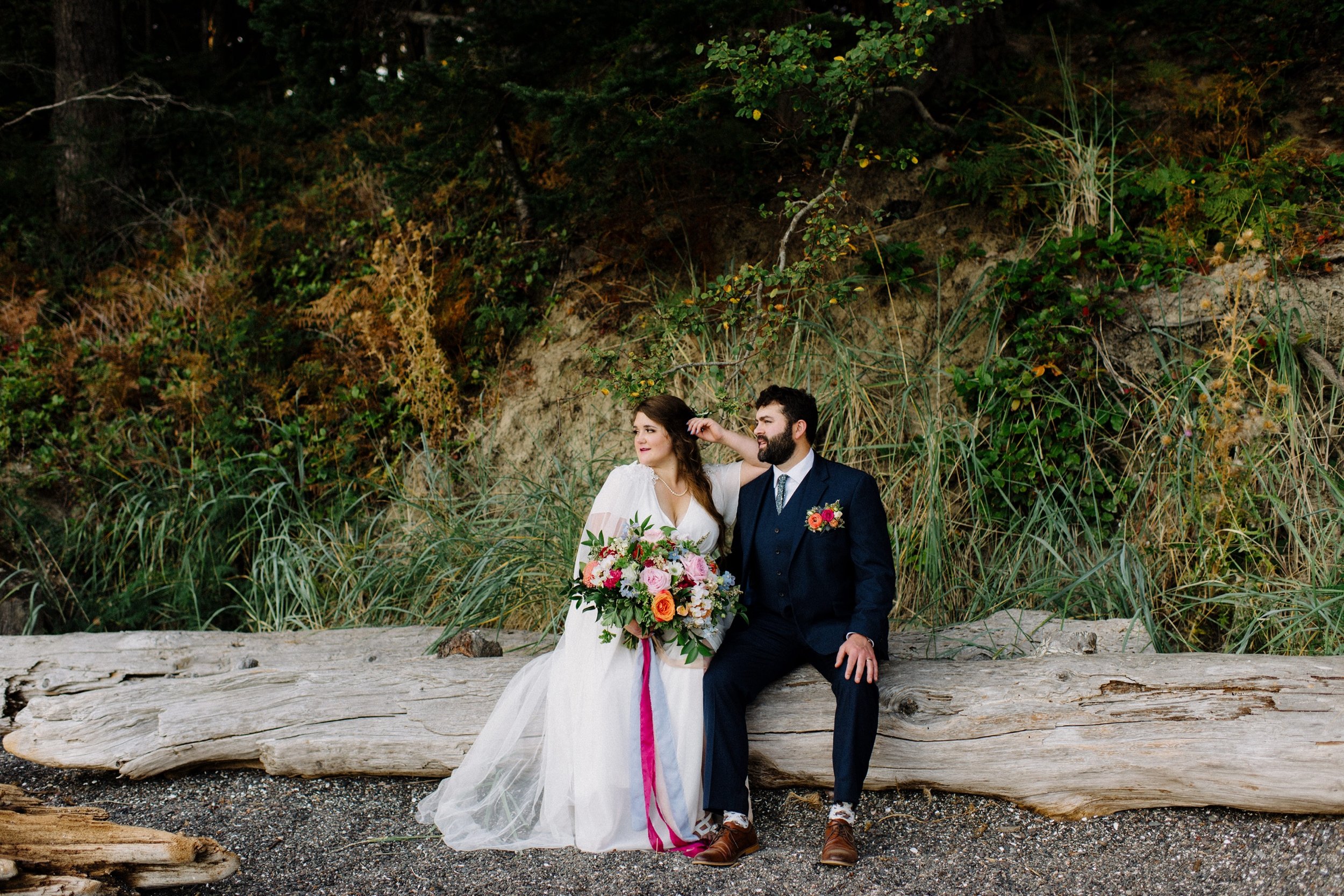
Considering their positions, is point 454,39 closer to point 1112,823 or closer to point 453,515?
point 453,515

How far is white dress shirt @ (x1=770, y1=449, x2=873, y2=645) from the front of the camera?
399 centimetres

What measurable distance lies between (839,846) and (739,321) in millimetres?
3682

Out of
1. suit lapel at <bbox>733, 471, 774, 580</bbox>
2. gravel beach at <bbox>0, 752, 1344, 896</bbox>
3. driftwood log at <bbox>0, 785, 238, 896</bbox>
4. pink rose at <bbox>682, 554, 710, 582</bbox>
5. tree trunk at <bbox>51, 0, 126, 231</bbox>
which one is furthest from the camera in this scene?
tree trunk at <bbox>51, 0, 126, 231</bbox>

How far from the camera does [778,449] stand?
394cm

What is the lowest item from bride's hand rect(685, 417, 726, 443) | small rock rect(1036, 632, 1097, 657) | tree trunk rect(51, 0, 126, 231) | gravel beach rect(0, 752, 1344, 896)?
gravel beach rect(0, 752, 1344, 896)

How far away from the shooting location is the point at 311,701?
4242 millimetres

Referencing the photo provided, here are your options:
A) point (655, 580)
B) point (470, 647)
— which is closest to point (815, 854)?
point (655, 580)

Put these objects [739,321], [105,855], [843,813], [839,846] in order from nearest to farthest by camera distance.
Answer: [105,855], [839,846], [843,813], [739,321]

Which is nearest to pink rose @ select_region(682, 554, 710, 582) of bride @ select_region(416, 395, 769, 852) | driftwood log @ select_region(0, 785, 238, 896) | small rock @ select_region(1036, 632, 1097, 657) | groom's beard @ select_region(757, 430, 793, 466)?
bride @ select_region(416, 395, 769, 852)

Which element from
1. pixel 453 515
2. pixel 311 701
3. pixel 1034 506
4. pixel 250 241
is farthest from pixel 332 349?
pixel 1034 506

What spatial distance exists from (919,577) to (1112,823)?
1853 mm

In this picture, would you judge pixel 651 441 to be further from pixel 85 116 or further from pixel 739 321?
pixel 85 116

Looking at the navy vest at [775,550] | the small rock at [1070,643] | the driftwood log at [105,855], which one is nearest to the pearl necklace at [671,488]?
the navy vest at [775,550]

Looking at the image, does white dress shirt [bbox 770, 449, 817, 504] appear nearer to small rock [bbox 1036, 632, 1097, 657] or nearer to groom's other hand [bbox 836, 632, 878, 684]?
groom's other hand [bbox 836, 632, 878, 684]
